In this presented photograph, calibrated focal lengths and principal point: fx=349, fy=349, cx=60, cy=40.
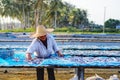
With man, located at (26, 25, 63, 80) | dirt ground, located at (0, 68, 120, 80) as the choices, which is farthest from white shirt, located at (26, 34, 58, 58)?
dirt ground, located at (0, 68, 120, 80)

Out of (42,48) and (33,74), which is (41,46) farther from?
(33,74)

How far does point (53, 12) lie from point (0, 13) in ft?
32.6

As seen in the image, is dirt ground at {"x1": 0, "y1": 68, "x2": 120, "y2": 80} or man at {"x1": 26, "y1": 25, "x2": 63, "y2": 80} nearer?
man at {"x1": 26, "y1": 25, "x2": 63, "y2": 80}

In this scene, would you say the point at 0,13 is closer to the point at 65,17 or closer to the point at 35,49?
the point at 65,17

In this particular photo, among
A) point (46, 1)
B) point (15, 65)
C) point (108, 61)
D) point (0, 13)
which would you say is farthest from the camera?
point (0, 13)

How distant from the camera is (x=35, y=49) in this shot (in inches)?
199

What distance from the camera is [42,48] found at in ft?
16.6

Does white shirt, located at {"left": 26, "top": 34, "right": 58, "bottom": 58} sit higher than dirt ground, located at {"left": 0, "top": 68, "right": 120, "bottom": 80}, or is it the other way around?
white shirt, located at {"left": 26, "top": 34, "right": 58, "bottom": 58}

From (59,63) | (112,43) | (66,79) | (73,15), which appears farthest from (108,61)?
(73,15)

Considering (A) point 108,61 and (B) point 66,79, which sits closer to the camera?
(A) point 108,61

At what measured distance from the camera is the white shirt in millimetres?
5035

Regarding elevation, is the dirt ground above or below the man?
below

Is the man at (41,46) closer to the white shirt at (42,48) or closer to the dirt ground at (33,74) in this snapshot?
the white shirt at (42,48)

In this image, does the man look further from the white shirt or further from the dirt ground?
the dirt ground
